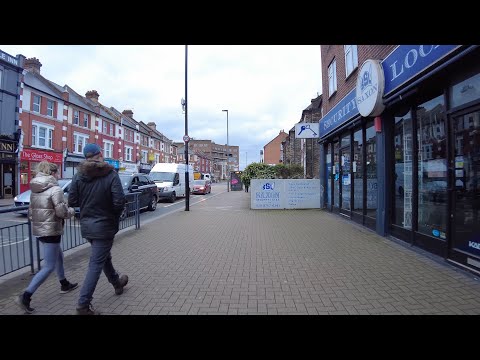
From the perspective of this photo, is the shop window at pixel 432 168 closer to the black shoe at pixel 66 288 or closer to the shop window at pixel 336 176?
the shop window at pixel 336 176

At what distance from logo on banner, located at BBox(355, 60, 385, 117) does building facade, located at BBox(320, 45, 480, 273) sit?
0.02m

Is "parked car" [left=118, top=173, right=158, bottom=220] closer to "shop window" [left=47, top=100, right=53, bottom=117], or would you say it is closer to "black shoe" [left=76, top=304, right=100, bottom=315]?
"black shoe" [left=76, top=304, right=100, bottom=315]

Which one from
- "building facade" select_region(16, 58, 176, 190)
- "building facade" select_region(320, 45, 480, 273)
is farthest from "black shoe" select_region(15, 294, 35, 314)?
"building facade" select_region(16, 58, 176, 190)

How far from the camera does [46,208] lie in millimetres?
3445

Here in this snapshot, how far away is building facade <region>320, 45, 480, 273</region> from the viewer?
14.6 ft

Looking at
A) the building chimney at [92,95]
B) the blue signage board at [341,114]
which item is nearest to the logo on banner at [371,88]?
the blue signage board at [341,114]

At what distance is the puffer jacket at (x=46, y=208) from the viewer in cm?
342

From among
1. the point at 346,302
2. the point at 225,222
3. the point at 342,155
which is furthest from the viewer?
the point at 342,155

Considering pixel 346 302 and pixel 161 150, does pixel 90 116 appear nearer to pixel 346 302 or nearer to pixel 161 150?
pixel 161 150

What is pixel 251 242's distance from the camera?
6547mm

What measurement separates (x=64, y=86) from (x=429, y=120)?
3698 centimetres

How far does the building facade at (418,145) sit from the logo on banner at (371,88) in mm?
22

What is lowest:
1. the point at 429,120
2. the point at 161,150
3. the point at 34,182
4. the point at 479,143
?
the point at 34,182
